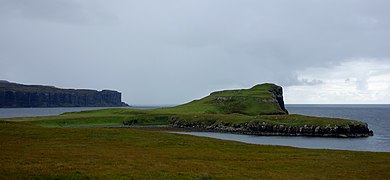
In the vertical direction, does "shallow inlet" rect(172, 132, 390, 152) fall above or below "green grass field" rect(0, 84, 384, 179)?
below

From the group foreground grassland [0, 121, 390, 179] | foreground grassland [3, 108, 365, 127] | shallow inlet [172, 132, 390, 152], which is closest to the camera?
foreground grassland [0, 121, 390, 179]

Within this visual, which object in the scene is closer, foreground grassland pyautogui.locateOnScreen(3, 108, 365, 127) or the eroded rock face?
the eroded rock face

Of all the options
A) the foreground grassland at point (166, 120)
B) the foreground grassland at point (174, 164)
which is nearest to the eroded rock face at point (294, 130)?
the foreground grassland at point (166, 120)

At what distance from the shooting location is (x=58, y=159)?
42000mm

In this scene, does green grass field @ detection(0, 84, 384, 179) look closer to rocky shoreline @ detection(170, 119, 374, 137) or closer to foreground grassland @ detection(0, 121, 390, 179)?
foreground grassland @ detection(0, 121, 390, 179)

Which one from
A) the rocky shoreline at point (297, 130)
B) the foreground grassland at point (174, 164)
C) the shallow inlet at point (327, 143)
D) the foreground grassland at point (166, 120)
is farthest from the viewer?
the foreground grassland at point (166, 120)

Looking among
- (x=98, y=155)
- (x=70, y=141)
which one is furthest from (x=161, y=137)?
(x=98, y=155)

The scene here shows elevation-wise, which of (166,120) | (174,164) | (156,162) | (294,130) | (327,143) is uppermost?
(166,120)

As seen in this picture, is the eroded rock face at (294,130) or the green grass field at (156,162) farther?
the eroded rock face at (294,130)

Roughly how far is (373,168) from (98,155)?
3323 cm

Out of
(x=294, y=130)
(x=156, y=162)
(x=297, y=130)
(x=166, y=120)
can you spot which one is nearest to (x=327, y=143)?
(x=297, y=130)

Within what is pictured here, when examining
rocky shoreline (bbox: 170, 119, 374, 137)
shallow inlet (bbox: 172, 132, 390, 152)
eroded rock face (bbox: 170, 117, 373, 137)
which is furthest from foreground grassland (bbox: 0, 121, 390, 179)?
eroded rock face (bbox: 170, 117, 373, 137)

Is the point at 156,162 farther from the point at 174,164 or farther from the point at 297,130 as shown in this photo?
the point at 297,130

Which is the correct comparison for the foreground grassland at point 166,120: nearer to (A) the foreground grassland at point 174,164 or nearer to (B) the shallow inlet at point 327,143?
(B) the shallow inlet at point 327,143
